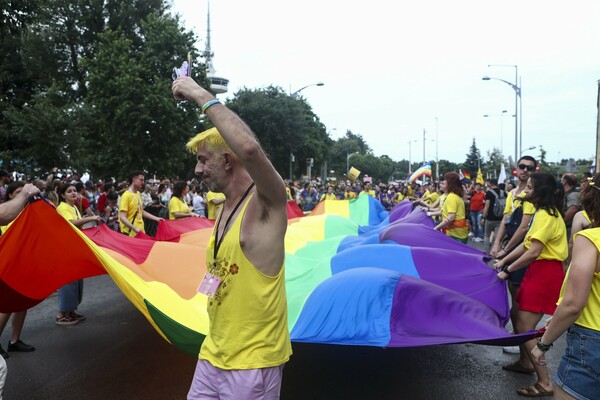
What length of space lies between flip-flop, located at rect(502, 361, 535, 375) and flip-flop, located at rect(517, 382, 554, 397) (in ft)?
2.03

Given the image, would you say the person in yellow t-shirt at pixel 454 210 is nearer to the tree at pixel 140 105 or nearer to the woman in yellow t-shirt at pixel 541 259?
the woman in yellow t-shirt at pixel 541 259

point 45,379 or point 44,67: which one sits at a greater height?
point 44,67

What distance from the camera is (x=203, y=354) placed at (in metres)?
2.56

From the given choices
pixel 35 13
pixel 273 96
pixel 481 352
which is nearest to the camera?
pixel 481 352

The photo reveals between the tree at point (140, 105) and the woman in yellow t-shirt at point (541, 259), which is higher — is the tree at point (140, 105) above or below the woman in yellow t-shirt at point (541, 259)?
above

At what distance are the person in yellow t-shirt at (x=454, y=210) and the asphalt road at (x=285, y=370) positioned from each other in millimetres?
2454

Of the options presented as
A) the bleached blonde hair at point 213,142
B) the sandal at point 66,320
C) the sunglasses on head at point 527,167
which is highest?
the bleached blonde hair at point 213,142

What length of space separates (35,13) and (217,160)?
1220cm

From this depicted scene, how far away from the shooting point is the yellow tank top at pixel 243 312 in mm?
2383

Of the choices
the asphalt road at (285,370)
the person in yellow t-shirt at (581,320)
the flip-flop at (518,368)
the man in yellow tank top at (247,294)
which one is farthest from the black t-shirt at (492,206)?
the man in yellow tank top at (247,294)

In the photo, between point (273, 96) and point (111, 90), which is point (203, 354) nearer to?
point (111, 90)

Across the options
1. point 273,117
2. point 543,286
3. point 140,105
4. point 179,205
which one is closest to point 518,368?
point 543,286

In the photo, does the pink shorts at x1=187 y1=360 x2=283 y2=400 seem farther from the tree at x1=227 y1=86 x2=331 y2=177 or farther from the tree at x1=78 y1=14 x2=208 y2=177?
the tree at x1=227 y1=86 x2=331 y2=177

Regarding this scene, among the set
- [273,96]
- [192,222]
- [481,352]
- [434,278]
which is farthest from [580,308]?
[273,96]
